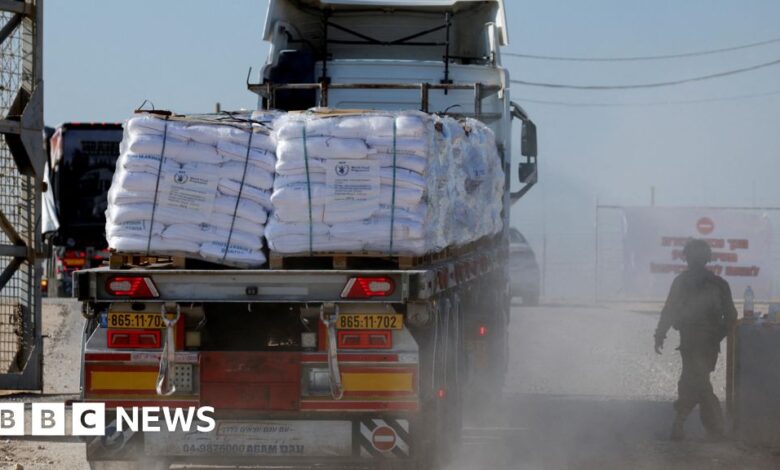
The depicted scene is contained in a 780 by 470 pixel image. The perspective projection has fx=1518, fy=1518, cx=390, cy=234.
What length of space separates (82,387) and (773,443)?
18.7 ft

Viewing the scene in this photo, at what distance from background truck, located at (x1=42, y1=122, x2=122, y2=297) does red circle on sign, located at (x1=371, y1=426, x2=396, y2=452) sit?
19588mm

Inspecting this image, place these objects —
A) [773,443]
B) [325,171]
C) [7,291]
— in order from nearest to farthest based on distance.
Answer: [325,171] → [773,443] → [7,291]

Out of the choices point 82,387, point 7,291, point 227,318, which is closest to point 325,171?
point 227,318

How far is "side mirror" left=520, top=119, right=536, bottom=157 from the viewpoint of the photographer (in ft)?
49.8

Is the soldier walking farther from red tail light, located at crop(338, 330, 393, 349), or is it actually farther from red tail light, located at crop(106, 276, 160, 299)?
red tail light, located at crop(106, 276, 160, 299)

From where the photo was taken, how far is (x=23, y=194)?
15.2 m

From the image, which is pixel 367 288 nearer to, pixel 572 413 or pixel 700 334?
pixel 700 334

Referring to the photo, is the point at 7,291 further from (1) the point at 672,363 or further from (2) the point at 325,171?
(1) the point at 672,363

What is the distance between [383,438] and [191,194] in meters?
1.87

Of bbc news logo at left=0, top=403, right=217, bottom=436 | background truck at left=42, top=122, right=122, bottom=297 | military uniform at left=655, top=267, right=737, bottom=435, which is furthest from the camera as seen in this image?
background truck at left=42, top=122, right=122, bottom=297

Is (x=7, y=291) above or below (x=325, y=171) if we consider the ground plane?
below

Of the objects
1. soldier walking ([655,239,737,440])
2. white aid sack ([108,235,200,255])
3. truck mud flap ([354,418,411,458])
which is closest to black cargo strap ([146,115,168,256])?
white aid sack ([108,235,200,255])

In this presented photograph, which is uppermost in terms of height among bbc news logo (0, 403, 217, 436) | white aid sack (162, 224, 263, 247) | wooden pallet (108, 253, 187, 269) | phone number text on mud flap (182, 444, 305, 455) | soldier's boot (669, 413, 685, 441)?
white aid sack (162, 224, 263, 247)

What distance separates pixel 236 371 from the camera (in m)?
9.16
